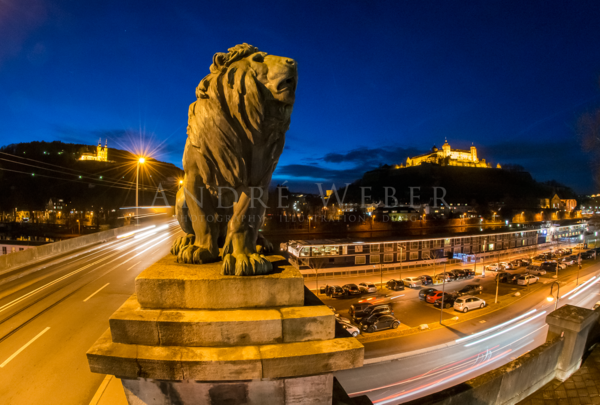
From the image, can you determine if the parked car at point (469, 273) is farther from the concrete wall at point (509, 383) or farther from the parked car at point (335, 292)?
the concrete wall at point (509, 383)

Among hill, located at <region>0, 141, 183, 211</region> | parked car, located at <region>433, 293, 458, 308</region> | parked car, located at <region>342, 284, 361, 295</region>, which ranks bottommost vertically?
parked car, located at <region>433, 293, 458, 308</region>

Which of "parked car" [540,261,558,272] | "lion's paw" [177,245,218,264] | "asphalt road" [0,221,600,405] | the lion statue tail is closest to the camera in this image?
"lion's paw" [177,245,218,264]

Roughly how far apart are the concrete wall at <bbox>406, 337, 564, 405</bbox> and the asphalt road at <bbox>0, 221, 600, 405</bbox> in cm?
408

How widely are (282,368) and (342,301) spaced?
62.1 ft

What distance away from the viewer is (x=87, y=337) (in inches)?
196

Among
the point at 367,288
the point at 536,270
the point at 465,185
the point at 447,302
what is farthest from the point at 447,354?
the point at 465,185

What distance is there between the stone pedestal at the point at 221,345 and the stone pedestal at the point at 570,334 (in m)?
4.71

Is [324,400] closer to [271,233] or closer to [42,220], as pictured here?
[271,233]

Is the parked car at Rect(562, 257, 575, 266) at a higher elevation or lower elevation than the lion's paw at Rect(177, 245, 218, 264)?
lower

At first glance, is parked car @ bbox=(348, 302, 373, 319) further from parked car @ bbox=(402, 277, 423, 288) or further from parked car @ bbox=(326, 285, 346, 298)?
parked car @ bbox=(402, 277, 423, 288)

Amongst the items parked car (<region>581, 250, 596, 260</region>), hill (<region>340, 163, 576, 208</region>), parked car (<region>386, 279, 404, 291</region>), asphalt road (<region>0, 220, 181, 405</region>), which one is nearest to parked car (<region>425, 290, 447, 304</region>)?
parked car (<region>386, 279, 404, 291</region>)

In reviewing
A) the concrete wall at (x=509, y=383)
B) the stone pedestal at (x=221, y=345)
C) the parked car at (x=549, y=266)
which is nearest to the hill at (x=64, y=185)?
the stone pedestal at (x=221, y=345)

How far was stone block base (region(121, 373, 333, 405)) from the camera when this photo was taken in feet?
5.73

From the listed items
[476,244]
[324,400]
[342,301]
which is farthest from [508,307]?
[324,400]
